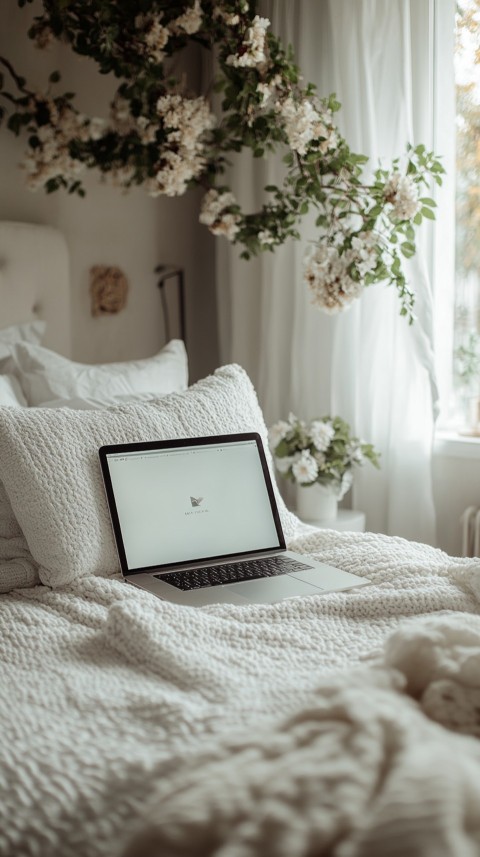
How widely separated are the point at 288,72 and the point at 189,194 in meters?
0.82

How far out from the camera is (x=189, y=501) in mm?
1620

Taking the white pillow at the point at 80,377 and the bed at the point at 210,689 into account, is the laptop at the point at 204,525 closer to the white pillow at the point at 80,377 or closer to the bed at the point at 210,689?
the bed at the point at 210,689

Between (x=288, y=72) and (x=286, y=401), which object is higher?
(x=288, y=72)

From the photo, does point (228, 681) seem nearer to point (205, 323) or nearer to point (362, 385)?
point (362, 385)

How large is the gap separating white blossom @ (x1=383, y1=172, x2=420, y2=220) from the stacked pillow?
662 millimetres

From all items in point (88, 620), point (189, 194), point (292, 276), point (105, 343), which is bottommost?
point (88, 620)

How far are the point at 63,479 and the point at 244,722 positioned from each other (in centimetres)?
70

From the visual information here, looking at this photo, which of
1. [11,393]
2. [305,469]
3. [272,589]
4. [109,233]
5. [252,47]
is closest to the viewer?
[272,589]

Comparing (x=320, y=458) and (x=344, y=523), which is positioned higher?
(x=320, y=458)

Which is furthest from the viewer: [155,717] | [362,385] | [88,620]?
[362,385]

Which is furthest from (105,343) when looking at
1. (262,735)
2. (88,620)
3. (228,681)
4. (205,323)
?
(262,735)

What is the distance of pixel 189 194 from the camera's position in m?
2.91

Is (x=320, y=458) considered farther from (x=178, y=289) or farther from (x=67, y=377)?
(x=178, y=289)

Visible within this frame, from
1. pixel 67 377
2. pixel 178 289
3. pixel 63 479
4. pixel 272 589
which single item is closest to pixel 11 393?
pixel 67 377
